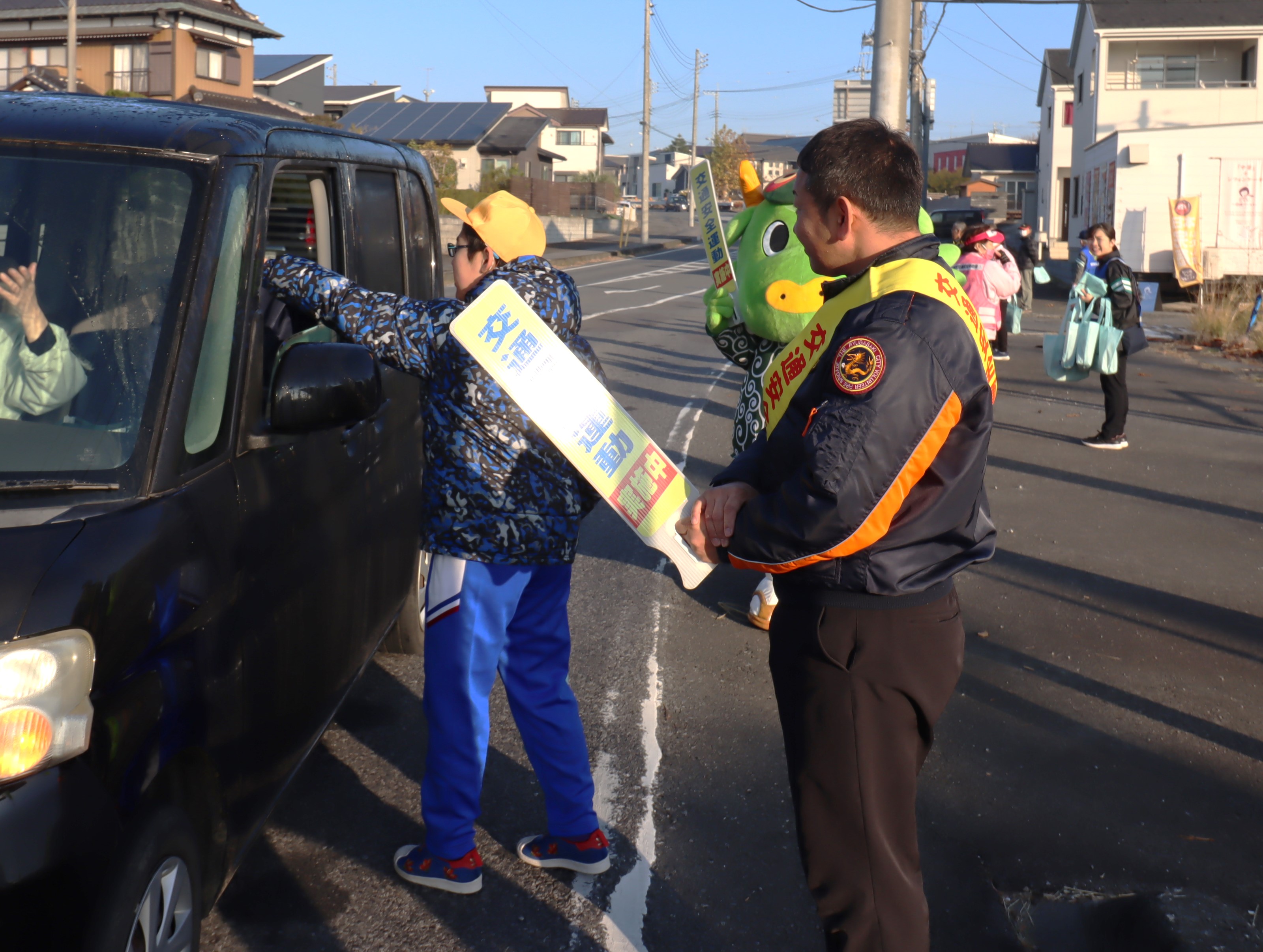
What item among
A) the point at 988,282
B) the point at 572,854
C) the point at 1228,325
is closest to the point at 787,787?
the point at 572,854

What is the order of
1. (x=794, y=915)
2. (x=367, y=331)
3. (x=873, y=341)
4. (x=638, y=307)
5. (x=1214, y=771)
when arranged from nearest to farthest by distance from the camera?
(x=873, y=341), (x=367, y=331), (x=794, y=915), (x=1214, y=771), (x=638, y=307)

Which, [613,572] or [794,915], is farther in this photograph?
[613,572]

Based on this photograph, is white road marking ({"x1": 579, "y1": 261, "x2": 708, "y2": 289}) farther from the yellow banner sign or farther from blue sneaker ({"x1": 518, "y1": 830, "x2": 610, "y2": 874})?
blue sneaker ({"x1": 518, "y1": 830, "x2": 610, "y2": 874})

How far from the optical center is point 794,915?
3301mm

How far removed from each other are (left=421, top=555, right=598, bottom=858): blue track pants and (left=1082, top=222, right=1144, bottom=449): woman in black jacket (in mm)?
8051

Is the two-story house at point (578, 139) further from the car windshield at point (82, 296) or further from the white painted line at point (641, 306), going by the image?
the car windshield at point (82, 296)

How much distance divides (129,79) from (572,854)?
45.4 m

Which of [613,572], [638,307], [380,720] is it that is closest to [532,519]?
[380,720]

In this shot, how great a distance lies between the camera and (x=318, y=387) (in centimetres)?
270

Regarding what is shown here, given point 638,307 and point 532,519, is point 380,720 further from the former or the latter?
point 638,307

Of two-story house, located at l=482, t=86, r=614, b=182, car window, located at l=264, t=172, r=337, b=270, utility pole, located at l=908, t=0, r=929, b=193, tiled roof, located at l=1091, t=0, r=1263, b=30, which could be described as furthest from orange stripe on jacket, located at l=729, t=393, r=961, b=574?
two-story house, located at l=482, t=86, r=614, b=182

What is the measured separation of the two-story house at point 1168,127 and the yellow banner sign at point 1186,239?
41cm

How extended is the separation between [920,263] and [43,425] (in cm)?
188

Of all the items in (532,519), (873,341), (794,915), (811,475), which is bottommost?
(794,915)
